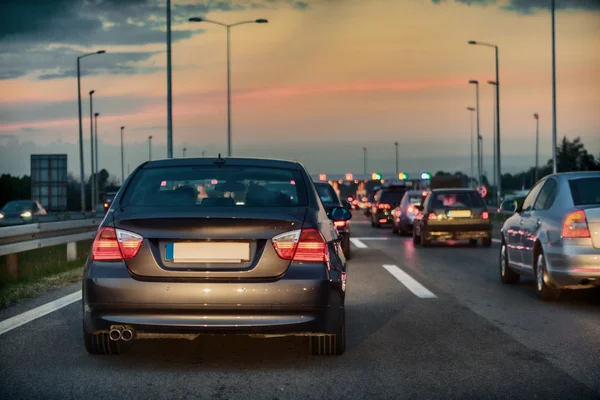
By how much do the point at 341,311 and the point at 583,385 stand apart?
1.69 metres

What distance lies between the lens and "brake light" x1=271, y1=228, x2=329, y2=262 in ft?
20.9

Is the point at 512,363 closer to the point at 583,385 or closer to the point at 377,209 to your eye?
the point at 583,385

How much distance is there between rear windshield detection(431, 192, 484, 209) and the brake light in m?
17.3

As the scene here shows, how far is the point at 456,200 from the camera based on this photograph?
23.6m

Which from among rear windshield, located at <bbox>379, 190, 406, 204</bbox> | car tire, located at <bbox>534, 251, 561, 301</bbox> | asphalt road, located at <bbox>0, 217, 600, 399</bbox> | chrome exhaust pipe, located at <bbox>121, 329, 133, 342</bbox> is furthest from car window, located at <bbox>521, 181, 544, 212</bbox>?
rear windshield, located at <bbox>379, 190, 406, 204</bbox>

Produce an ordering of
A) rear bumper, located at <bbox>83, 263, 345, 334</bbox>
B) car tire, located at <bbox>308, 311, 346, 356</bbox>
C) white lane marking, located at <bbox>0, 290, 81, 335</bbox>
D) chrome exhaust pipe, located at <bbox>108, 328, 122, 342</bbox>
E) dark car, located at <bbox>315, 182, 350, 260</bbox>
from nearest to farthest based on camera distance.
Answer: rear bumper, located at <bbox>83, 263, 345, 334</bbox> → chrome exhaust pipe, located at <bbox>108, 328, 122, 342</bbox> → car tire, located at <bbox>308, 311, 346, 356</bbox> → white lane marking, located at <bbox>0, 290, 81, 335</bbox> → dark car, located at <bbox>315, 182, 350, 260</bbox>

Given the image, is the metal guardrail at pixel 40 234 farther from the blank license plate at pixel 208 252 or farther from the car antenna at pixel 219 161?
the blank license plate at pixel 208 252

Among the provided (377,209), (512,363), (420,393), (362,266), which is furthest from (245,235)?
(377,209)

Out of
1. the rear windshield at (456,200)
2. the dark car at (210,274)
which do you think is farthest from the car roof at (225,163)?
the rear windshield at (456,200)

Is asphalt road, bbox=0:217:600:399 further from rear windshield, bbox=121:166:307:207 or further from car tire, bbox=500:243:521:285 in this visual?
car tire, bbox=500:243:521:285

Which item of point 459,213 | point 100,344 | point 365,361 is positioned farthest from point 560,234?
point 459,213

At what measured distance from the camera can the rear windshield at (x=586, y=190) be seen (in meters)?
10.7

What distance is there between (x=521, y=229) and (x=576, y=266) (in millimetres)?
2099

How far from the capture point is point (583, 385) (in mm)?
6043
